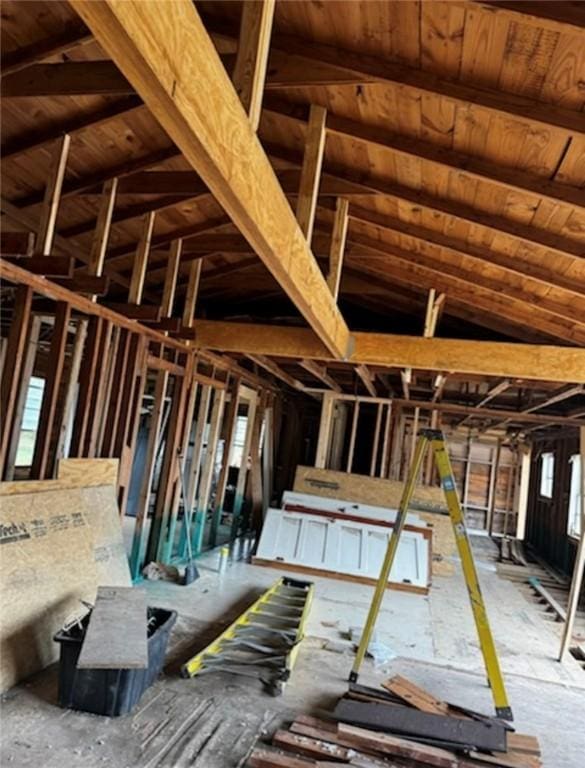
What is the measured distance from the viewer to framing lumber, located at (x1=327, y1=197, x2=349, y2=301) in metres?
3.81

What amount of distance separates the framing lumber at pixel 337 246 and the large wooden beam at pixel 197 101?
129 cm

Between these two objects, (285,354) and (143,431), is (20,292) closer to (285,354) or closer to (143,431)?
(285,354)

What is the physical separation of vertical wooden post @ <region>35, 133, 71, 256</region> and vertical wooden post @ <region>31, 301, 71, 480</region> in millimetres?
490

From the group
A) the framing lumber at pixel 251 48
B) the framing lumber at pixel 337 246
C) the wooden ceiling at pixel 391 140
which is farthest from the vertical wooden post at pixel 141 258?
the framing lumber at pixel 251 48

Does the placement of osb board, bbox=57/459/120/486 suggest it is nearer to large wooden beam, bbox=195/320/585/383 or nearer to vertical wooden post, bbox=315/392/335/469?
large wooden beam, bbox=195/320/585/383

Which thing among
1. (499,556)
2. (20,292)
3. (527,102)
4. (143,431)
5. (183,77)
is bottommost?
(499,556)

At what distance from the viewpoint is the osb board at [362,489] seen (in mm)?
7750

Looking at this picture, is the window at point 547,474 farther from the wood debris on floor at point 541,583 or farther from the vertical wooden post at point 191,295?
the vertical wooden post at point 191,295

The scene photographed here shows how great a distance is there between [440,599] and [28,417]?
6002mm

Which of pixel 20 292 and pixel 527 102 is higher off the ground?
pixel 527 102

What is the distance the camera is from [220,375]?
22.6ft

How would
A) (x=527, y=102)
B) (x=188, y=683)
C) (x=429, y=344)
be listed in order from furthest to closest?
(x=429, y=344)
(x=188, y=683)
(x=527, y=102)

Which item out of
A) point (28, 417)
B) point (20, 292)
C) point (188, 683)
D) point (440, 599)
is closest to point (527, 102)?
point (20, 292)

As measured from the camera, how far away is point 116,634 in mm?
2744
